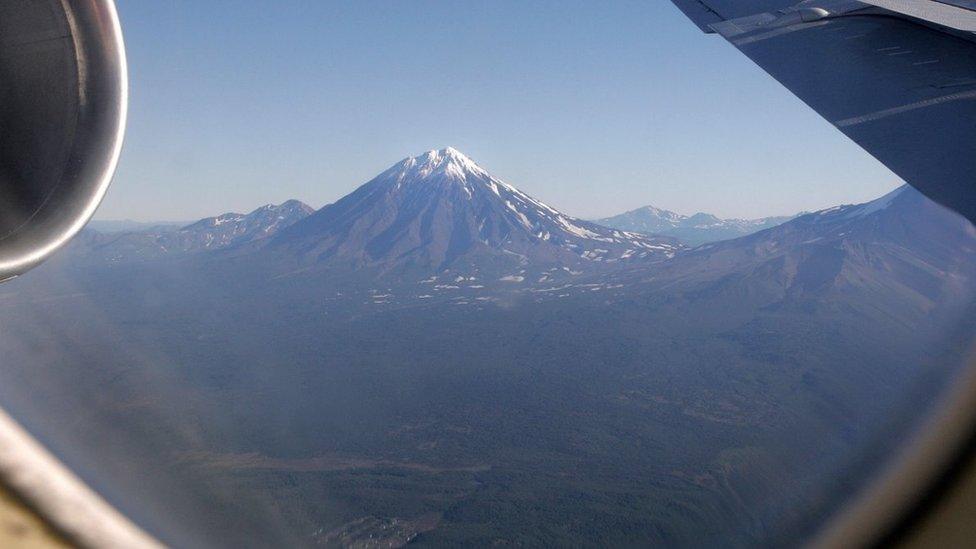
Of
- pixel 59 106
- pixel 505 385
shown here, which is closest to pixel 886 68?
pixel 59 106

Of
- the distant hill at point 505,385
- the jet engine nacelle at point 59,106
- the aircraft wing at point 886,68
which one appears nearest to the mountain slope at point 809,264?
the distant hill at point 505,385

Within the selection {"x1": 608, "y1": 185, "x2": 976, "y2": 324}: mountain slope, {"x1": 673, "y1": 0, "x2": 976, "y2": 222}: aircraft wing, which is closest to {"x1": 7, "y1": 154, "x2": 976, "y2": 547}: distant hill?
{"x1": 673, "y1": 0, "x2": 976, "y2": 222}: aircraft wing

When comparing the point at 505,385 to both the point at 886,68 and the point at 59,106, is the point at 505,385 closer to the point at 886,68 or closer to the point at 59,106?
the point at 886,68

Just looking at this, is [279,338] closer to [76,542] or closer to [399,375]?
[399,375]

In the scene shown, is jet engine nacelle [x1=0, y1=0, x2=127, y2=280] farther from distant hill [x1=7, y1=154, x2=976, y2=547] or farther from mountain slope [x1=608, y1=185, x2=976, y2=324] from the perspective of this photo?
mountain slope [x1=608, y1=185, x2=976, y2=324]

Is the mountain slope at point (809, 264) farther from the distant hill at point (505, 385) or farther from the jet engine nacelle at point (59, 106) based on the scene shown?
the jet engine nacelle at point (59, 106)
